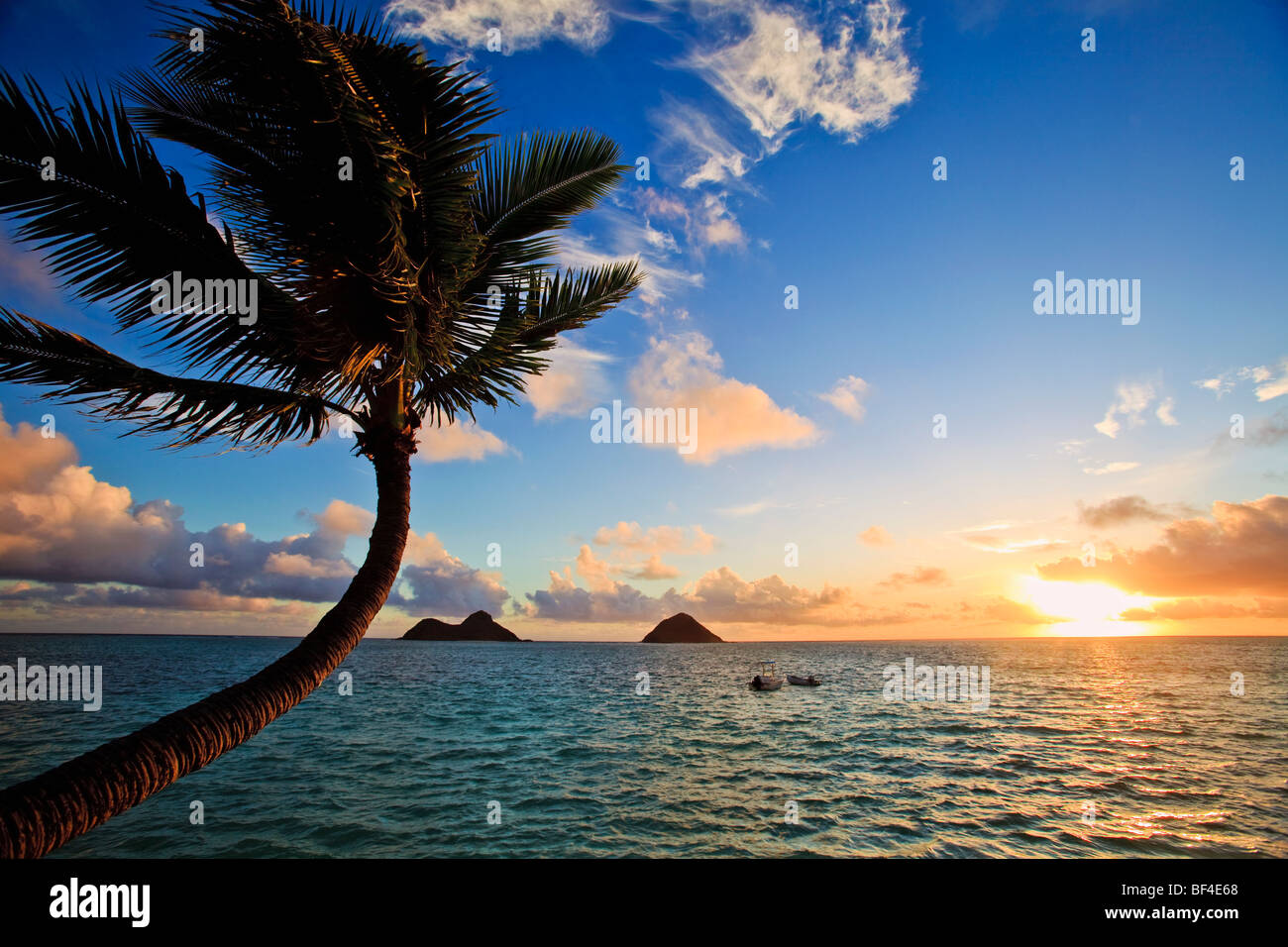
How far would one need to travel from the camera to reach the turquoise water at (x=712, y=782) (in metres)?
13.2

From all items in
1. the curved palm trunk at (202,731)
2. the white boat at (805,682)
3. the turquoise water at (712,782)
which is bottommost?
the white boat at (805,682)

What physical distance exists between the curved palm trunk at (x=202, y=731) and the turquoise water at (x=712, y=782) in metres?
9.87

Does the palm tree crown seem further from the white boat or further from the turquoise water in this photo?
the white boat

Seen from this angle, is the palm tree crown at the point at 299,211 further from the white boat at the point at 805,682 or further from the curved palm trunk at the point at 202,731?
the white boat at the point at 805,682

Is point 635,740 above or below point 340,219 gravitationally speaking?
below

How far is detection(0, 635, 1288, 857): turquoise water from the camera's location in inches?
518

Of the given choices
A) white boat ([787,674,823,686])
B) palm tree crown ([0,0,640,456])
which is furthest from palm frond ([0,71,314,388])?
white boat ([787,674,823,686])

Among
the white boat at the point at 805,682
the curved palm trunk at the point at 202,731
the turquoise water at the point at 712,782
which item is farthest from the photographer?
the white boat at the point at 805,682

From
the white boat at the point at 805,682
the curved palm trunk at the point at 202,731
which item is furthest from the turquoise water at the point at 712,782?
the white boat at the point at 805,682
